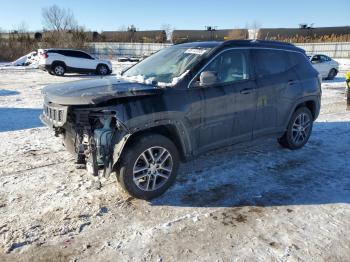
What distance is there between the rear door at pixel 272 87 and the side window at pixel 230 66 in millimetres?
261

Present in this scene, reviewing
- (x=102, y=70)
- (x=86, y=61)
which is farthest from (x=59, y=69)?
(x=102, y=70)

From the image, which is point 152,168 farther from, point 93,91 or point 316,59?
point 316,59

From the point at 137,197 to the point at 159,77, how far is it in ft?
5.36

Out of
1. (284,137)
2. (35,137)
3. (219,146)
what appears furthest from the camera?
(35,137)

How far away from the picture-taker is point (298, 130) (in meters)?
6.34

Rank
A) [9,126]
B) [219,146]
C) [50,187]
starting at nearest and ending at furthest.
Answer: [50,187] < [219,146] < [9,126]

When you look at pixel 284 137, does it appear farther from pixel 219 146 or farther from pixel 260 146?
pixel 219 146

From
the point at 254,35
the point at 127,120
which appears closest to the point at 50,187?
the point at 127,120

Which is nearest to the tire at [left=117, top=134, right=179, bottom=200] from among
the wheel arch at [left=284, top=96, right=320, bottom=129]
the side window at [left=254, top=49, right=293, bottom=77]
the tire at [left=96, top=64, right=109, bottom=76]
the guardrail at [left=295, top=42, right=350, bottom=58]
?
the side window at [left=254, top=49, right=293, bottom=77]

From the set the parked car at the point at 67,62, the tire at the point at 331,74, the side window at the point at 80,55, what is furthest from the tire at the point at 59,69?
the tire at the point at 331,74

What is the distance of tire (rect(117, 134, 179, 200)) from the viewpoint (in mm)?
4090

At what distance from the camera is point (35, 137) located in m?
6.84

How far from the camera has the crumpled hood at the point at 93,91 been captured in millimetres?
3865

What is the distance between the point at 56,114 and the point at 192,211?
1955mm
